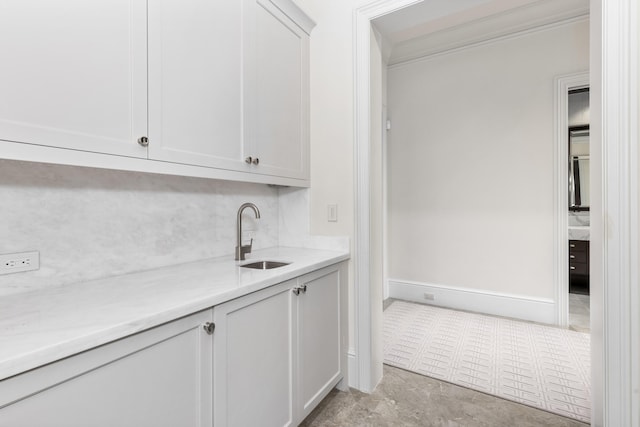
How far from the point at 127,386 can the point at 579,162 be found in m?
4.60

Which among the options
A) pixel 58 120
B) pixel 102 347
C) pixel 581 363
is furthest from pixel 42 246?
pixel 581 363

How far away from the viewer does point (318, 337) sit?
5.25 ft

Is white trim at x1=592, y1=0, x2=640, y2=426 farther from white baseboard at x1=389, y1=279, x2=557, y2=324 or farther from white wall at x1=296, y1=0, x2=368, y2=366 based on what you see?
white baseboard at x1=389, y1=279, x2=557, y2=324

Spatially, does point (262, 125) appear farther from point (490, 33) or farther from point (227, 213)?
point (490, 33)

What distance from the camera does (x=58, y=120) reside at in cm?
91

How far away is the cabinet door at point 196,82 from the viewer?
118cm

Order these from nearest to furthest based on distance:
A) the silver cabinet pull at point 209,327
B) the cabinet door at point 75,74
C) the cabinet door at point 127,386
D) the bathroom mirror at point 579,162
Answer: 1. the cabinet door at point 127,386
2. the cabinet door at point 75,74
3. the silver cabinet pull at point 209,327
4. the bathroom mirror at point 579,162

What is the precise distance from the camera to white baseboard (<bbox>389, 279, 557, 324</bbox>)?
9.52 ft

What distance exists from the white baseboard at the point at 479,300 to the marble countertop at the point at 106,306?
97.0 inches

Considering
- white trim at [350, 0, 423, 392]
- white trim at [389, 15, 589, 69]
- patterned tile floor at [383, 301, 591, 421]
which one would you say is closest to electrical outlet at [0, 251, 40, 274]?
white trim at [350, 0, 423, 392]

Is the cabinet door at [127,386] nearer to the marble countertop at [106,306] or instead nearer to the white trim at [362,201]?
the marble countertop at [106,306]

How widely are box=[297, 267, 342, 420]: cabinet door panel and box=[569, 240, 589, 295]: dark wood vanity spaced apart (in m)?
3.58

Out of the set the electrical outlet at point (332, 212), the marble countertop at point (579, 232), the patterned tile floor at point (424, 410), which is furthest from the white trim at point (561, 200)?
the electrical outlet at point (332, 212)

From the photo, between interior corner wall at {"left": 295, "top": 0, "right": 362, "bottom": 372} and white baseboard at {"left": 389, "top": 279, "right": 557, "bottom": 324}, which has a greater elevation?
interior corner wall at {"left": 295, "top": 0, "right": 362, "bottom": 372}
